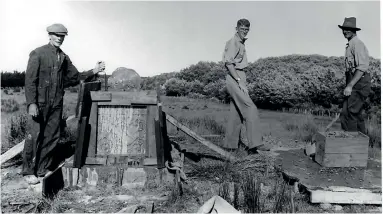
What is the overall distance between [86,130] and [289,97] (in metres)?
9.66

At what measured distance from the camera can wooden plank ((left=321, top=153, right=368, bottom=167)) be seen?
5.45m

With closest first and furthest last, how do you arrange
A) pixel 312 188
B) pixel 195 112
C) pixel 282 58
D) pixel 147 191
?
pixel 312 188 → pixel 147 191 → pixel 195 112 → pixel 282 58

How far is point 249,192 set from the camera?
4.12m

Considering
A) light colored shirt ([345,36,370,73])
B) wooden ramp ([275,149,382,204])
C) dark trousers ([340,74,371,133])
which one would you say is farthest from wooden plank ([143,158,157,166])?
light colored shirt ([345,36,370,73])

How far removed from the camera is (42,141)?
514cm

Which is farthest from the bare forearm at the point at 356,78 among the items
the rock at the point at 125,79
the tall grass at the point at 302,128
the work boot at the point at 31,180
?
the work boot at the point at 31,180

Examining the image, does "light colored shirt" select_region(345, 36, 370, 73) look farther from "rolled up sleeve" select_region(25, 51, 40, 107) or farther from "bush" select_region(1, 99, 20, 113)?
"bush" select_region(1, 99, 20, 113)

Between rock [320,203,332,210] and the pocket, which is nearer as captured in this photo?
rock [320,203,332,210]

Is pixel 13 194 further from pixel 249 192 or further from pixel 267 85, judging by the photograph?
pixel 267 85

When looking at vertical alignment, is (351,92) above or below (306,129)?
above

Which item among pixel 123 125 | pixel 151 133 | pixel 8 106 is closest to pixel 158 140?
pixel 151 133

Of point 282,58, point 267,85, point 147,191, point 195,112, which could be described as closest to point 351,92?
point 147,191

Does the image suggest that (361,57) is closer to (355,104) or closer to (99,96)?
(355,104)

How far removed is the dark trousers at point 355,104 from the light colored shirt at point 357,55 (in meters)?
0.23
